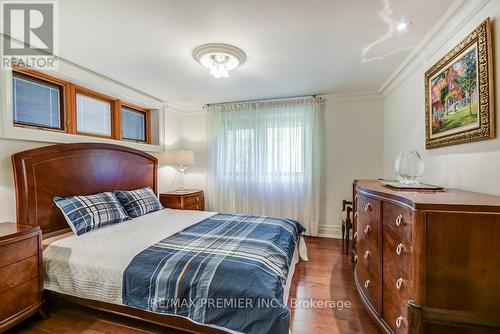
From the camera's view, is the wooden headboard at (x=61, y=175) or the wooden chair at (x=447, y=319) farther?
the wooden headboard at (x=61, y=175)

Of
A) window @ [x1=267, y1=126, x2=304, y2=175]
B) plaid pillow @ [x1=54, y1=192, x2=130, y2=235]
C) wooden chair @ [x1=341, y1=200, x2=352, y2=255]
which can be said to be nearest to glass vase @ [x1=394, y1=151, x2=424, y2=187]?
wooden chair @ [x1=341, y1=200, x2=352, y2=255]

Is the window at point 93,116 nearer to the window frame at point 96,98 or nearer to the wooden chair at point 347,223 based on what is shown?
the window frame at point 96,98

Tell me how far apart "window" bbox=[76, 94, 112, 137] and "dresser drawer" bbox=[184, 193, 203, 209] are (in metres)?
1.46

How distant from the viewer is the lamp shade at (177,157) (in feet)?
12.1

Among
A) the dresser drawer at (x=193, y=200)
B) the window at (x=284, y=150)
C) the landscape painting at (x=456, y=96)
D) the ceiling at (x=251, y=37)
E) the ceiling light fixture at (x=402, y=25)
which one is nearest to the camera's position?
the landscape painting at (x=456, y=96)

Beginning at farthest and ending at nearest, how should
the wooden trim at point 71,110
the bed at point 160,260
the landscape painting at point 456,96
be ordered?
the wooden trim at point 71,110, the landscape painting at point 456,96, the bed at point 160,260

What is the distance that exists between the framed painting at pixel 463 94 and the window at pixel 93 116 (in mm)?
3742

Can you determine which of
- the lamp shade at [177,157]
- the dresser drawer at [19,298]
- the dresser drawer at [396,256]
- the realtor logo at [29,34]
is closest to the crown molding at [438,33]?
the dresser drawer at [396,256]

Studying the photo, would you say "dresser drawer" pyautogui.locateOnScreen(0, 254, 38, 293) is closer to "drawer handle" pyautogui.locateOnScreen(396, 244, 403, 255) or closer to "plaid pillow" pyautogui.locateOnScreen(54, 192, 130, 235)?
"plaid pillow" pyautogui.locateOnScreen(54, 192, 130, 235)

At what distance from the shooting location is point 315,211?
3.57 m

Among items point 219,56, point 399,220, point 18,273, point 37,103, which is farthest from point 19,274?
point 399,220

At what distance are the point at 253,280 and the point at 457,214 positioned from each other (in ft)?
3.65

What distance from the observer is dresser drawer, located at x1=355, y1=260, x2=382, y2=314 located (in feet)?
5.07

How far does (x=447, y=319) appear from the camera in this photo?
1.05 meters
